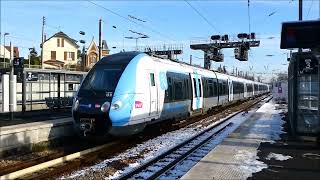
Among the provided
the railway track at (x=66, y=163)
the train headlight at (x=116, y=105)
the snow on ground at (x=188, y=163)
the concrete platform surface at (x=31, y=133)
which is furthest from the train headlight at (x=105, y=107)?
the snow on ground at (x=188, y=163)

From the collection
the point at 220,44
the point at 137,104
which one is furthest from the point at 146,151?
the point at 220,44

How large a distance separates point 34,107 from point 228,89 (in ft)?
49.8

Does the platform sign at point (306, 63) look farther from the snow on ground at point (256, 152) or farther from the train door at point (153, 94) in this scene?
the train door at point (153, 94)

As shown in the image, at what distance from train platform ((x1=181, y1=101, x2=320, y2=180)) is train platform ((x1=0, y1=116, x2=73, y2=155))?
15.8ft

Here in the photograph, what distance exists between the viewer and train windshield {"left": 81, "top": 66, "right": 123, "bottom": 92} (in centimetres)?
1311

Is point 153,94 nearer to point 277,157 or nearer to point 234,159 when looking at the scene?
point 234,159

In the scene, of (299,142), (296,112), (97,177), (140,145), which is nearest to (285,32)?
(296,112)

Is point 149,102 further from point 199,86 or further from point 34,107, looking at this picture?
point 34,107

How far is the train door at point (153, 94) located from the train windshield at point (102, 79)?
146cm

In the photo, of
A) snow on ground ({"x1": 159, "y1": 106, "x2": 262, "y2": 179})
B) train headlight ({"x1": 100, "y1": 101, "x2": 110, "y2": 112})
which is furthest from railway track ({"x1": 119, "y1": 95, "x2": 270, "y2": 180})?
train headlight ({"x1": 100, "y1": 101, "x2": 110, "y2": 112})

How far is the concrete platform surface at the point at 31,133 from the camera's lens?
37.3 ft

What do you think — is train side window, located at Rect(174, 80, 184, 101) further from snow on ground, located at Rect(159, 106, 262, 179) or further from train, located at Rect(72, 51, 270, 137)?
snow on ground, located at Rect(159, 106, 262, 179)

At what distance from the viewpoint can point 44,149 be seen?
12.7 m

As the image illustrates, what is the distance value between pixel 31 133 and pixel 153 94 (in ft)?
13.4
